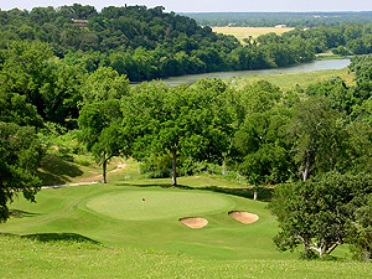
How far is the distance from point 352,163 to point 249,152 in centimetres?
813

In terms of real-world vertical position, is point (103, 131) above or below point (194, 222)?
above

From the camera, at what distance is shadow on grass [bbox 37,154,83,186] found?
49003 millimetres

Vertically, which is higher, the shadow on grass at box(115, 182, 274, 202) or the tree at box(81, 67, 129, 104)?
the tree at box(81, 67, 129, 104)

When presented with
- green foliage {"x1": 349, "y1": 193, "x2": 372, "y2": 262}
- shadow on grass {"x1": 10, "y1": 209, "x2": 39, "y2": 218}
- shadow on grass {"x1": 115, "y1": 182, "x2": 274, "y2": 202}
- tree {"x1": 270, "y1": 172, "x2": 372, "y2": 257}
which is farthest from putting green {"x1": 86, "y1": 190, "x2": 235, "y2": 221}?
green foliage {"x1": 349, "y1": 193, "x2": 372, "y2": 262}

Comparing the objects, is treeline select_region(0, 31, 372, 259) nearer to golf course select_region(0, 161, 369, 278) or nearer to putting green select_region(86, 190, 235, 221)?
golf course select_region(0, 161, 369, 278)

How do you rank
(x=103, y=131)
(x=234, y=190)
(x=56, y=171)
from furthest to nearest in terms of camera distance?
1. (x=56, y=171)
2. (x=234, y=190)
3. (x=103, y=131)

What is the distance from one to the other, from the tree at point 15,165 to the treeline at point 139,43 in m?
87.0

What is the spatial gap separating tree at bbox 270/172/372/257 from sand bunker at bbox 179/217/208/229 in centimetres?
759

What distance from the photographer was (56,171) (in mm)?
51406

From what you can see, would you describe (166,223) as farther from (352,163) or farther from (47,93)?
(47,93)

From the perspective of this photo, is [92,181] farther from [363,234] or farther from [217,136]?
[363,234]

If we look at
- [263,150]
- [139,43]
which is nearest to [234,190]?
[263,150]

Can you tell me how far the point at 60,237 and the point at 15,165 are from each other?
4385 millimetres

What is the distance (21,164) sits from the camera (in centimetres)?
2856
